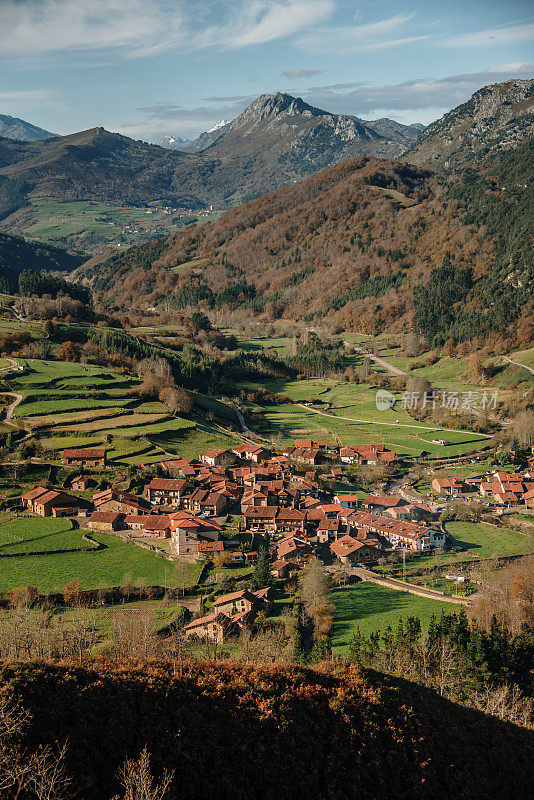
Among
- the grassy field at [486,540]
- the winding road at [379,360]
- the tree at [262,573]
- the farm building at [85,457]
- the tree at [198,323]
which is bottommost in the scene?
the grassy field at [486,540]

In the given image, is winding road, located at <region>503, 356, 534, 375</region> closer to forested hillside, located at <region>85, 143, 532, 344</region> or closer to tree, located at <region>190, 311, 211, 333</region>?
forested hillside, located at <region>85, 143, 532, 344</region>

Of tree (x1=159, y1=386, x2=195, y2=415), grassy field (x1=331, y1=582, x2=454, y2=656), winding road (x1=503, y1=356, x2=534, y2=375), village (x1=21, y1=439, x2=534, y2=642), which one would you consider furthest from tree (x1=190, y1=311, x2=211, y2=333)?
grassy field (x1=331, y1=582, x2=454, y2=656)

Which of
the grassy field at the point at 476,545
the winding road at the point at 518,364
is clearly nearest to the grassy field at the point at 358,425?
the grassy field at the point at 476,545

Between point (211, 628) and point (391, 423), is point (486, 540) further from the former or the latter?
point (391, 423)

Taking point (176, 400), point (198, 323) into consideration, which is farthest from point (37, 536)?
point (198, 323)

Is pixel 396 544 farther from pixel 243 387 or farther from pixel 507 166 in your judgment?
pixel 507 166

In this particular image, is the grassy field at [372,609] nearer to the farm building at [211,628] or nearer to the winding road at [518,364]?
the farm building at [211,628]

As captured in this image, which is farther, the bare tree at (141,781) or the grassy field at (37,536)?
the grassy field at (37,536)
